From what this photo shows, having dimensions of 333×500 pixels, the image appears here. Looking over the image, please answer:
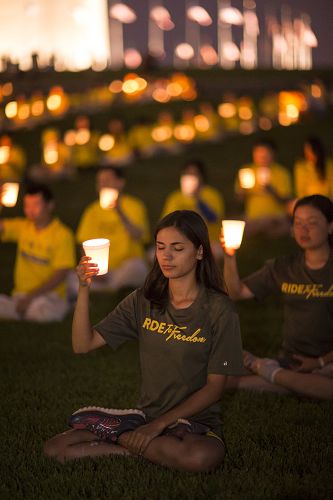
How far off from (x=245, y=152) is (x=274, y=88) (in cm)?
1150

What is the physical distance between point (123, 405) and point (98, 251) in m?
1.23

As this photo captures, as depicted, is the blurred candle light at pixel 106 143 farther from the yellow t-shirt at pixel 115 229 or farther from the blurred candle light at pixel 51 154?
the yellow t-shirt at pixel 115 229

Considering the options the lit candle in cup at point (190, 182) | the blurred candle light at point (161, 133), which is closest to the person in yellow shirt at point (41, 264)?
the lit candle in cup at point (190, 182)

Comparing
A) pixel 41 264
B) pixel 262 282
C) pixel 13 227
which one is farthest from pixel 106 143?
pixel 262 282

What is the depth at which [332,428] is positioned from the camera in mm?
3793

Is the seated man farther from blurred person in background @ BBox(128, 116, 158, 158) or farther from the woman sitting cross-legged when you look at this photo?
blurred person in background @ BBox(128, 116, 158, 158)

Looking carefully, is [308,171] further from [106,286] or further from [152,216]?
[152,216]

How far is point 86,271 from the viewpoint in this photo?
10.3 feet

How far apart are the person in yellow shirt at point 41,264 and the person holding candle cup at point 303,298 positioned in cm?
185

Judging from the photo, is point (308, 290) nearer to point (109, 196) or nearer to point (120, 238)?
point (109, 196)

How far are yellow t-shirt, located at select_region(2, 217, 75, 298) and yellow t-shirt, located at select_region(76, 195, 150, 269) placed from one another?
95 centimetres

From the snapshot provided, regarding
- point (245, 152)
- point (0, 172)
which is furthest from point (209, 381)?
point (245, 152)

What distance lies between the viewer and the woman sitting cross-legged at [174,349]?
312 centimetres

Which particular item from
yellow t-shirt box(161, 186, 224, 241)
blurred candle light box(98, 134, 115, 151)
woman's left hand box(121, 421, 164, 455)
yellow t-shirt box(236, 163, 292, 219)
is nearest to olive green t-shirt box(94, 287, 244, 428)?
woman's left hand box(121, 421, 164, 455)
